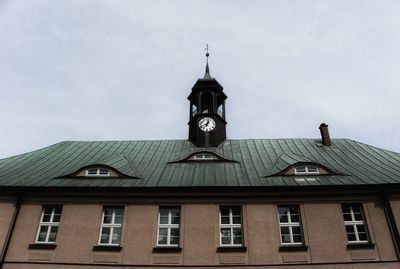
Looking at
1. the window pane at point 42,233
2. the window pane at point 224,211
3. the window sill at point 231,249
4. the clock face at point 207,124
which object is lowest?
the window sill at point 231,249

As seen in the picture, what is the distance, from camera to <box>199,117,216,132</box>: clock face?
73.5 ft

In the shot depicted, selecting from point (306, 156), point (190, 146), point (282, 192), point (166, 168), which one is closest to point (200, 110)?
point (190, 146)

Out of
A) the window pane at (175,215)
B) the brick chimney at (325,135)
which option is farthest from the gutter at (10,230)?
the brick chimney at (325,135)

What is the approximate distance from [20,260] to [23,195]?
3.13 m

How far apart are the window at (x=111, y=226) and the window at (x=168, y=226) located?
1872mm

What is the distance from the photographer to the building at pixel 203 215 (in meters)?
14.3

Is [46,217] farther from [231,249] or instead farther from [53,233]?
[231,249]

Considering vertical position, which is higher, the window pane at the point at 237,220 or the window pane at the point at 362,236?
the window pane at the point at 237,220

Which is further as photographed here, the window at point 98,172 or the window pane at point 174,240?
the window at point 98,172

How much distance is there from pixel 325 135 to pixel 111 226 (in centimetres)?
1471

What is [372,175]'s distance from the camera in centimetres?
1680

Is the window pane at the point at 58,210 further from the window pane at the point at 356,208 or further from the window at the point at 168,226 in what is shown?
the window pane at the point at 356,208

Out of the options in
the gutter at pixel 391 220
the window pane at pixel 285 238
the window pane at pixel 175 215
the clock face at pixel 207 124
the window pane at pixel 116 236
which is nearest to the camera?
the gutter at pixel 391 220

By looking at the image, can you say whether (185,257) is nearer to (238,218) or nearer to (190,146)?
(238,218)
